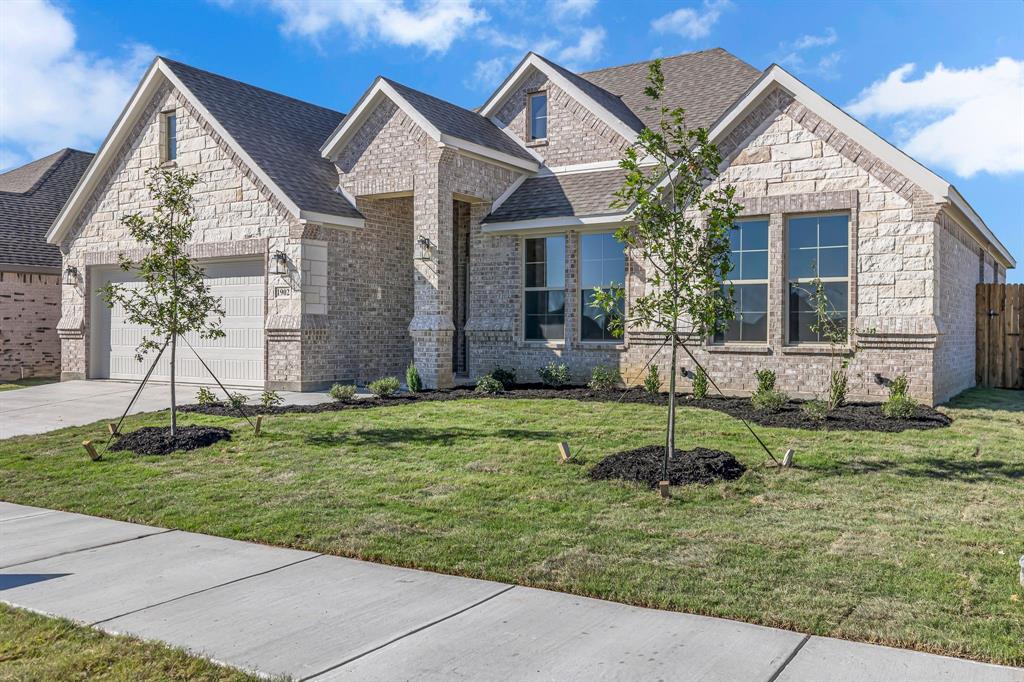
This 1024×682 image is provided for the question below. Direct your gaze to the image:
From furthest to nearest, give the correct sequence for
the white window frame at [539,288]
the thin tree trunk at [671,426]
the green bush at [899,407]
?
the white window frame at [539,288], the green bush at [899,407], the thin tree trunk at [671,426]

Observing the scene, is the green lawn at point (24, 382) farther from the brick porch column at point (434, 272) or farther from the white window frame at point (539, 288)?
the white window frame at point (539, 288)

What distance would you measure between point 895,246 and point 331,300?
11.0 m

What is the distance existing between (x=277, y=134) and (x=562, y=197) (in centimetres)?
710

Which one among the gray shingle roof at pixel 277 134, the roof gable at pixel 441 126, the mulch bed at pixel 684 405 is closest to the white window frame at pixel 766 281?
the mulch bed at pixel 684 405

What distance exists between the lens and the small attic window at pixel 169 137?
65.8ft

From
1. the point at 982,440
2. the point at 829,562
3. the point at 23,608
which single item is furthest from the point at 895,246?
the point at 23,608

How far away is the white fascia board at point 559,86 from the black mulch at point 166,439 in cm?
1065

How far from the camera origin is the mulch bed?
11969mm

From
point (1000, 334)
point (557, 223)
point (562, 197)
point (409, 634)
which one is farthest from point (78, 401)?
point (1000, 334)

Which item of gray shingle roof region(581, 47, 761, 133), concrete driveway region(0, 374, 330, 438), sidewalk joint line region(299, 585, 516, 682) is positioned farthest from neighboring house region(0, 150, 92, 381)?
sidewalk joint line region(299, 585, 516, 682)

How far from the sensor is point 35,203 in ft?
89.6

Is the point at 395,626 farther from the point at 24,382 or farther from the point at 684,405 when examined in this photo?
the point at 24,382

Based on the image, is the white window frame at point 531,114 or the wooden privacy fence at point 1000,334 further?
the white window frame at point 531,114

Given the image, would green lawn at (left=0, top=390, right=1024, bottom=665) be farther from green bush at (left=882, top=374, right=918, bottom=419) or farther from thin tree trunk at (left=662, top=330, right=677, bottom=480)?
green bush at (left=882, top=374, right=918, bottom=419)
